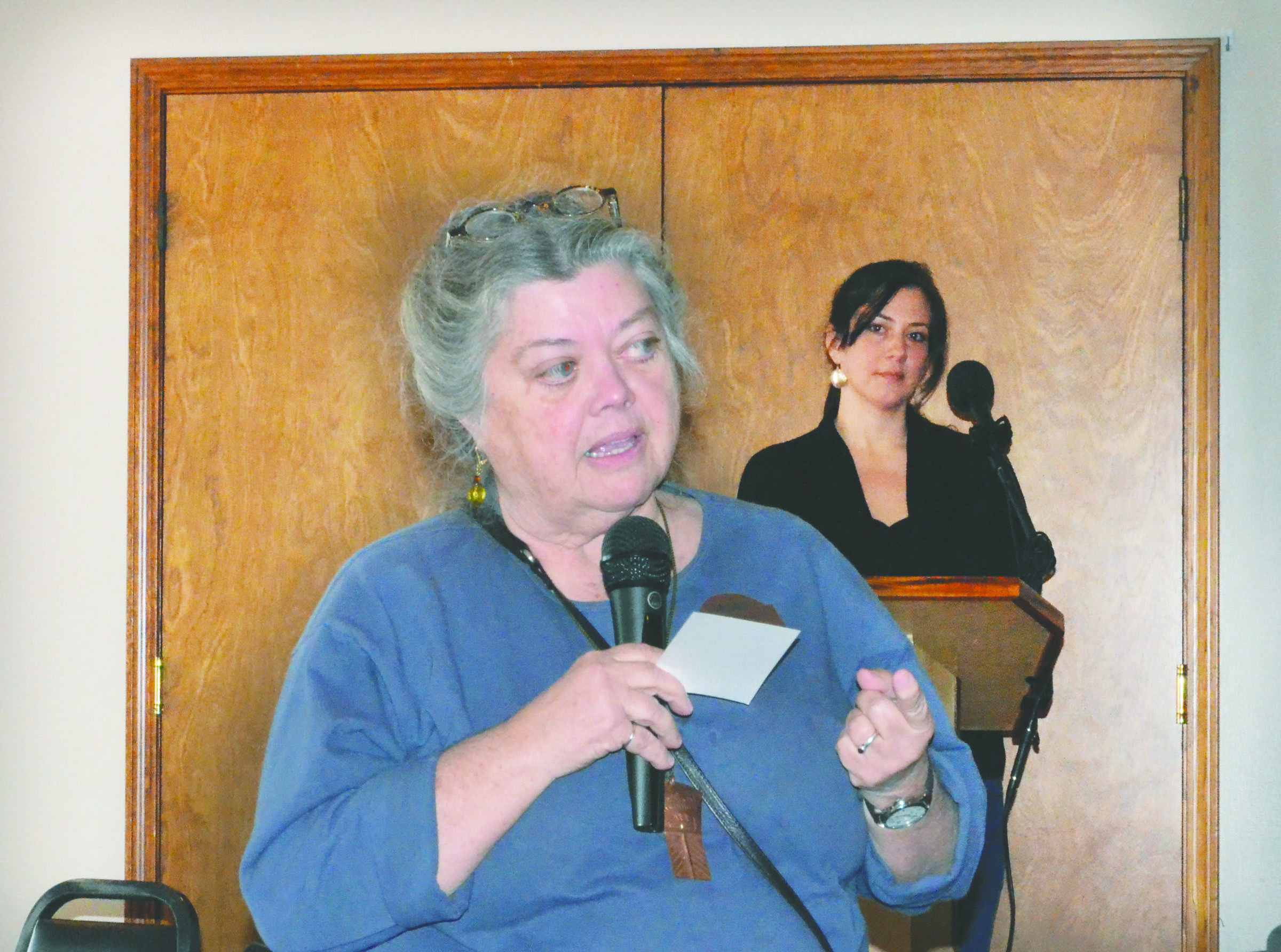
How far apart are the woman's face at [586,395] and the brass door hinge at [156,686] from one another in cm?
234

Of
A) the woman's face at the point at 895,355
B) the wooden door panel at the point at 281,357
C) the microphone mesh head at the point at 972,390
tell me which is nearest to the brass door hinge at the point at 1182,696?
the microphone mesh head at the point at 972,390

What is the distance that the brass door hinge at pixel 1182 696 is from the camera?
11.4 feet

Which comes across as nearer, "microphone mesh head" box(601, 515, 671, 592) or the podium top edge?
"microphone mesh head" box(601, 515, 671, 592)

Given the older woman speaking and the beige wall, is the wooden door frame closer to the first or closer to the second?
the beige wall

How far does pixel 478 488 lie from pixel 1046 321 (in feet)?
7.12

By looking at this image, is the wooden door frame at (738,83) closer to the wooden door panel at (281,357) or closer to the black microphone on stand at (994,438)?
the wooden door panel at (281,357)

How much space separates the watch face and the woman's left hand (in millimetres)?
97

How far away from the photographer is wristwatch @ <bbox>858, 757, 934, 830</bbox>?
5.08 ft

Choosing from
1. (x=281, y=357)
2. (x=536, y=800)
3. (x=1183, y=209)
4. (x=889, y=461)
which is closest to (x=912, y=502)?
(x=889, y=461)

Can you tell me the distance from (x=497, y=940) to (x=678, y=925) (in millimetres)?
191

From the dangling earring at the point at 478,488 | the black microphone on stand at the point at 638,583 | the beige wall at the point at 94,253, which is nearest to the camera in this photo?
the black microphone on stand at the point at 638,583

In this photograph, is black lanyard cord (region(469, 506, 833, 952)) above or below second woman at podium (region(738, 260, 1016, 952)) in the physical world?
below

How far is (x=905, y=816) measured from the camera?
156cm

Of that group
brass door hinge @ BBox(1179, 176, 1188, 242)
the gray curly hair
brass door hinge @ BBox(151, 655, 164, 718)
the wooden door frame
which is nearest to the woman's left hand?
the gray curly hair
